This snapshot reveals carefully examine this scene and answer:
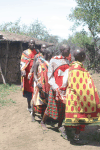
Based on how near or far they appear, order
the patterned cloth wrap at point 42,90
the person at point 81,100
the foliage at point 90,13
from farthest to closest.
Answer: the foliage at point 90,13 → the patterned cloth wrap at point 42,90 → the person at point 81,100

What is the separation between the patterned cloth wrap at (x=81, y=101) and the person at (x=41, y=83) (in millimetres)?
1019

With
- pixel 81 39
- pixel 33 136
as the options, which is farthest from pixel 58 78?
pixel 81 39

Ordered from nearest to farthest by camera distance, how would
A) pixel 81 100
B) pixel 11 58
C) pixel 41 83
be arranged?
pixel 81 100, pixel 41 83, pixel 11 58

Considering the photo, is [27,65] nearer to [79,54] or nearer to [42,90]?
[42,90]

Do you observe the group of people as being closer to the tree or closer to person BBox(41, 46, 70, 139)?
person BBox(41, 46, 70, 139)

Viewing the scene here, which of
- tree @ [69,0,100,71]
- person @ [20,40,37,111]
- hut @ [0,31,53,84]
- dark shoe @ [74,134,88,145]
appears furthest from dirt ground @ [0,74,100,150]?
tree @ [69,0,100,71]

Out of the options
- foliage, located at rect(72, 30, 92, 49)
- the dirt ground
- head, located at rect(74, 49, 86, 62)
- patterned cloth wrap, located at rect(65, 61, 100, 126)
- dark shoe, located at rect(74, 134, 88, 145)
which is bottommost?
the dirt ground

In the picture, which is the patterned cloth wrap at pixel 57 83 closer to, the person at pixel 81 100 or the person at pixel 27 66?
the person at pixel 81 100

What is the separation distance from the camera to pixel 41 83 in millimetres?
4082

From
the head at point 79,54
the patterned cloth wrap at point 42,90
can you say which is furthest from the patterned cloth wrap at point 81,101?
the patterned cloth wrap at point 42,90

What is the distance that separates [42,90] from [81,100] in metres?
1.23

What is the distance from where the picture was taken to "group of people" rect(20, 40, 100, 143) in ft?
10.1

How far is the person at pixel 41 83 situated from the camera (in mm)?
4077

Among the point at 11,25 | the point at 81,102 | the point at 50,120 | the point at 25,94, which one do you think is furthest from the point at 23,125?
the point at 11,25
